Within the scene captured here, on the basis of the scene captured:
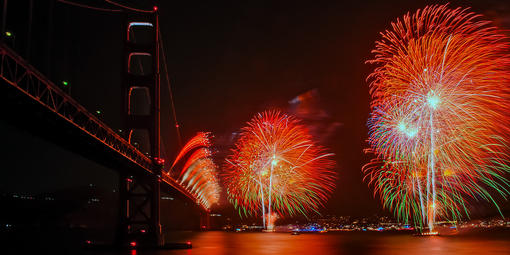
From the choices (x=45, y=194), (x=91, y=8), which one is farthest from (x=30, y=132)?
(x=45, y=194)

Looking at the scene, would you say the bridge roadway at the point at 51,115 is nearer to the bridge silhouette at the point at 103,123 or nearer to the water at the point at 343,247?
the bridge silhouette at the point at 103,123

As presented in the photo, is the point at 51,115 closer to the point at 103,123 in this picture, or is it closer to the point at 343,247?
the point at 103,123

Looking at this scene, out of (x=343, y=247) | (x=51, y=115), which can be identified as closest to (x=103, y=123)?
(x=51, y=115)

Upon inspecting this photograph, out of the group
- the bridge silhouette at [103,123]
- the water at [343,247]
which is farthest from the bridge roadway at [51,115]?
the water at [343,247]

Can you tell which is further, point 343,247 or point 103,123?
point 343,247

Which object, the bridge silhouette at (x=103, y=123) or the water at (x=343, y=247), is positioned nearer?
the bridge silhouette at (x=103, y=123)

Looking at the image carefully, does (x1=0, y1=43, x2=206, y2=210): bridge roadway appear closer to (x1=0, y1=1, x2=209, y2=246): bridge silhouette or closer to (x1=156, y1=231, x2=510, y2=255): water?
(x1=0, y1=1, x2=209, y2=246): bridge silhouette

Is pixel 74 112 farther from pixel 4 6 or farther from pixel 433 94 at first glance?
pixel 433 94

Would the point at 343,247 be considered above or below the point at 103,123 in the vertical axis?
below
